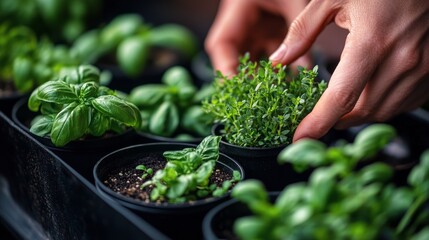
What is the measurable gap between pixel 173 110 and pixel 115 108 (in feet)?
0.95

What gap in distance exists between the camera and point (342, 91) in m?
0.89

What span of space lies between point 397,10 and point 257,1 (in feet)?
1.94

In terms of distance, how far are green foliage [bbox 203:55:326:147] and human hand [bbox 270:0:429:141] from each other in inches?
1.2

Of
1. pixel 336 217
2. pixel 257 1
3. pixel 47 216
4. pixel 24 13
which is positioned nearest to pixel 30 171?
pixel 47 216

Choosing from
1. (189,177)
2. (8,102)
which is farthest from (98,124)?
A: (8,102)

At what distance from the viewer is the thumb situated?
100 centimetres

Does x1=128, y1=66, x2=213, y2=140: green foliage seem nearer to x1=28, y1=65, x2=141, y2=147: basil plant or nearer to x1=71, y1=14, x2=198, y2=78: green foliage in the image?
x1=28, y1=65, x2=141, y2=147: basil plant

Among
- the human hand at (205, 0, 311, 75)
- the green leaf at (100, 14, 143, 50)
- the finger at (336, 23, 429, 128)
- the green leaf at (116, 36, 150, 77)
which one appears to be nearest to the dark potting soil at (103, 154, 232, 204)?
the finger at (336, 23, 429, 128)

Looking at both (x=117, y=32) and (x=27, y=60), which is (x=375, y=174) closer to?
(x=27, y=60)

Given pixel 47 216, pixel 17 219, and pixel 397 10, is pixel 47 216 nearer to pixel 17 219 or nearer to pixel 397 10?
pixel 17 219

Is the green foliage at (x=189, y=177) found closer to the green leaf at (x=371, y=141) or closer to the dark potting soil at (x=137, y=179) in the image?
the dark potting soil at (x=137, y=179)

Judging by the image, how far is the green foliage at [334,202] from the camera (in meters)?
0.54

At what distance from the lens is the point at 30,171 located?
99 centimetres

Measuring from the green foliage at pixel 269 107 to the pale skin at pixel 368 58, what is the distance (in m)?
0.03
